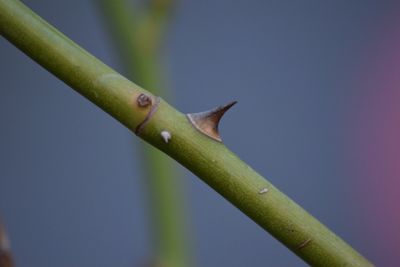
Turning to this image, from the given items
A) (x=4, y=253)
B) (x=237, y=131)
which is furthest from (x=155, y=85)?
(x=237, y=131)

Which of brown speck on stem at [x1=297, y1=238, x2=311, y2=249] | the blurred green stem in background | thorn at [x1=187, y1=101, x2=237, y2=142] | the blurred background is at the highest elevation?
the blurred background

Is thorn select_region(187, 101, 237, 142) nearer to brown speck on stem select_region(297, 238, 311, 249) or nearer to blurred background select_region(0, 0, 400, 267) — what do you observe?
brown speck on stem select_region(297, 238, 311, 249)

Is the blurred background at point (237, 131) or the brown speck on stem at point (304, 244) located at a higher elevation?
the blurred background at point (237, 131)

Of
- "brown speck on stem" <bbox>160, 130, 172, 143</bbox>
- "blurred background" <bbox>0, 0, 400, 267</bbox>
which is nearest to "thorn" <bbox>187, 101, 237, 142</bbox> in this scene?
"brown speck on stem" <bbox>160, 130, 172, 143</bbox>

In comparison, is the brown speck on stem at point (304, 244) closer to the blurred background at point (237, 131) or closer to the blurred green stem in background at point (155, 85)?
the blurred green stem in background at point (155, 85)

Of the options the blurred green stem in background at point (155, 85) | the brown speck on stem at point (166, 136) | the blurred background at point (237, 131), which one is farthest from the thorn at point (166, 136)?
the blurred background at point (237, 131)

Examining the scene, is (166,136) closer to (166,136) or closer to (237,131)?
(166,136)

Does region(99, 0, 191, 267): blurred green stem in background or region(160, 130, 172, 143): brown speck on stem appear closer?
region(160, 130, 172, 143): brown speck on stem
